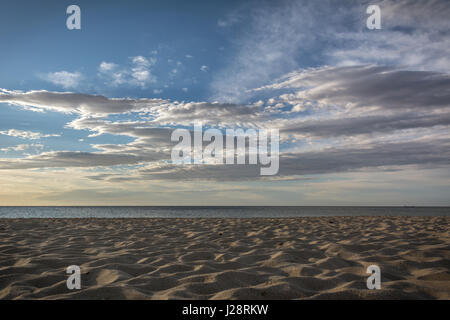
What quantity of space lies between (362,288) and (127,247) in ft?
14.1

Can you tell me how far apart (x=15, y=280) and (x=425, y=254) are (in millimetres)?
5915

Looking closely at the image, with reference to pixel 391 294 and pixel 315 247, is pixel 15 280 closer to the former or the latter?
pixel 391 294

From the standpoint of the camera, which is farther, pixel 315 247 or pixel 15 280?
pixel 315 247

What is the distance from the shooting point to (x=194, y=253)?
483 cm

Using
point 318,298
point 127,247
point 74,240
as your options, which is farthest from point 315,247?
point 74,240

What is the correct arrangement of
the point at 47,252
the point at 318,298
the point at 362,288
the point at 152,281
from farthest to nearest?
1. the point at 47,252
2. the point at 152,281
3. the point at 362,288
4. the point at 318,298

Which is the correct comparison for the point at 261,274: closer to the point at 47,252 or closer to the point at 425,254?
the point at 425,254

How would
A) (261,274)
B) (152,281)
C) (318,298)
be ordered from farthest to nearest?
(261,274) < (152,281) < (318,298)

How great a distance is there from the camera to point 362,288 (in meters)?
3.06

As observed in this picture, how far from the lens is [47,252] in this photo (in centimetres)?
507

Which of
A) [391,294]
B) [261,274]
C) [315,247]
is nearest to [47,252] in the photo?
[261,274]
